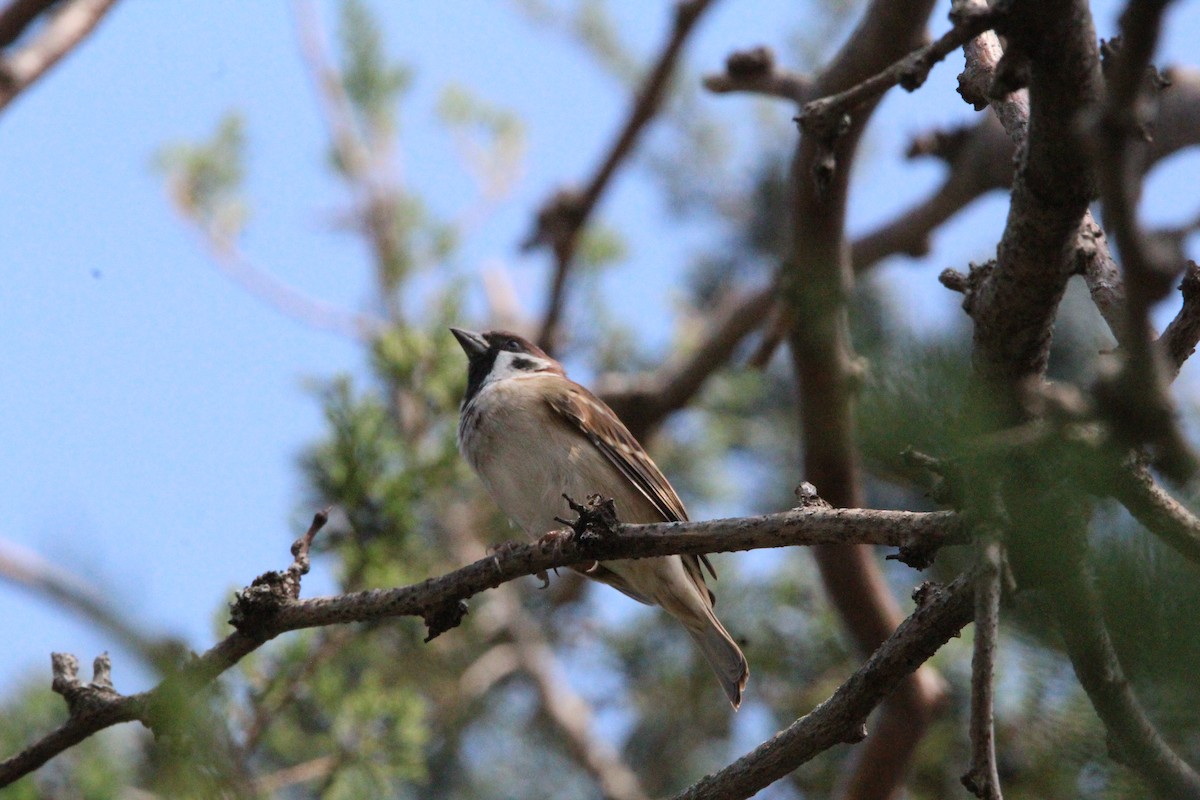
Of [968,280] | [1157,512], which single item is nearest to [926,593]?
[1157,512]

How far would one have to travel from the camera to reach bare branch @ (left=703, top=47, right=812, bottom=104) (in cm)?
532

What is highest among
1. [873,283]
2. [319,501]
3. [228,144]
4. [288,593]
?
[228,144]

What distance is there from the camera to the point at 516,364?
601 cm

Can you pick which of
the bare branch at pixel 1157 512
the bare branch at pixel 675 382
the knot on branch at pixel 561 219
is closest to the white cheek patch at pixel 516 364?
the bare branch at pixel 675 382

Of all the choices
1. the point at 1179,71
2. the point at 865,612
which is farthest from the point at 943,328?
the point at 1179,71

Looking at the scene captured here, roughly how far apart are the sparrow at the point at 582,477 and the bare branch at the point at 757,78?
1593 millimetres

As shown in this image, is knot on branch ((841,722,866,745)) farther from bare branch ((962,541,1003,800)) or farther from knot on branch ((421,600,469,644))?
knot on branch ((421,600,469,644))

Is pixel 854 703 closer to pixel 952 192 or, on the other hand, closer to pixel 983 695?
pixel 983 695

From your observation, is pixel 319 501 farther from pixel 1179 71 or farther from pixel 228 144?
pixel 1179 71

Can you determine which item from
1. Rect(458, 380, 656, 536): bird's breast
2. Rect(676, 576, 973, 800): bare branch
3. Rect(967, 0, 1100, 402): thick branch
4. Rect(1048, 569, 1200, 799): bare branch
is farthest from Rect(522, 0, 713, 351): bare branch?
Rect(1048, 569, 1200, 799): bare branch

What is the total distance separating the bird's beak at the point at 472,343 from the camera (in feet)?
19.7

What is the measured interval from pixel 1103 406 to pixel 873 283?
19.4 feet

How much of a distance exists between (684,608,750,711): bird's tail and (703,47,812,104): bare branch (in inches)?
91.8

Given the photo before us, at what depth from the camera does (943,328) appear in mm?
1671
